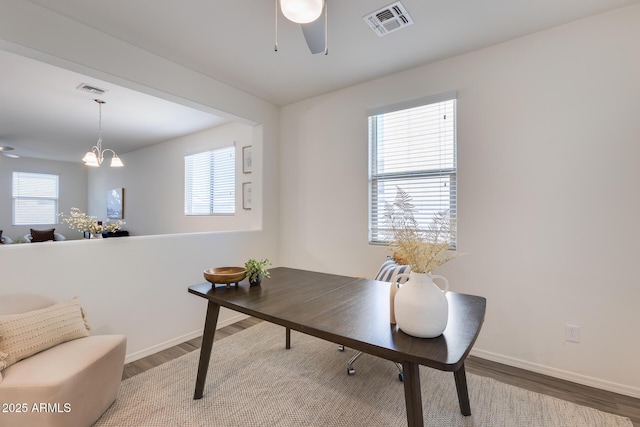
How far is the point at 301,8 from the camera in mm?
1259

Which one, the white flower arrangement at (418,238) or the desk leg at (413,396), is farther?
the white flower arrangement at (418,238)

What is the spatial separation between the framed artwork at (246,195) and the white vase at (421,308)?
324cm

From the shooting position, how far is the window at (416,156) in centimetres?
262

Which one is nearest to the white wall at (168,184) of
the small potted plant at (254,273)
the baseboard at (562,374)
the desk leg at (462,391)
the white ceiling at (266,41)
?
the white ceiling at (266,41)

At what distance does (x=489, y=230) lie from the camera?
2410mm

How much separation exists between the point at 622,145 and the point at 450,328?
77.2 inches

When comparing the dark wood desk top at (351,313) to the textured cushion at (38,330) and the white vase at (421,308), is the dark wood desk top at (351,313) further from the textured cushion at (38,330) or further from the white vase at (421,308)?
the textured cushion at (38,330)

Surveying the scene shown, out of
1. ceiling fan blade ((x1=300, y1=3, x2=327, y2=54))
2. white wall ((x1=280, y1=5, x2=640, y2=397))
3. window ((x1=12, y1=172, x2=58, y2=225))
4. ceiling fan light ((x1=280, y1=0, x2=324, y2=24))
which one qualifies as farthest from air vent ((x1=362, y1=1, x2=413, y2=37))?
window ((x1=12, y1=172, x2=58, y2=225))

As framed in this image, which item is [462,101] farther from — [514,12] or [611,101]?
[611,101]

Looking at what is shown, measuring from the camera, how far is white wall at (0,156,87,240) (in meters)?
6.53

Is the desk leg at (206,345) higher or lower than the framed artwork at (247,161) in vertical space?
lower

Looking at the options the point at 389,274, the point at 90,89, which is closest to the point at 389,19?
the point at 389,274

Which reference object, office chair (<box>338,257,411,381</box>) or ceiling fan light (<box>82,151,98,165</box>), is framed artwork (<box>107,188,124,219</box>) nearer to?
ceiling fan light (<box>82,151,98,165</box>)

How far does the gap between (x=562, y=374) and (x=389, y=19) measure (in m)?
2.91
